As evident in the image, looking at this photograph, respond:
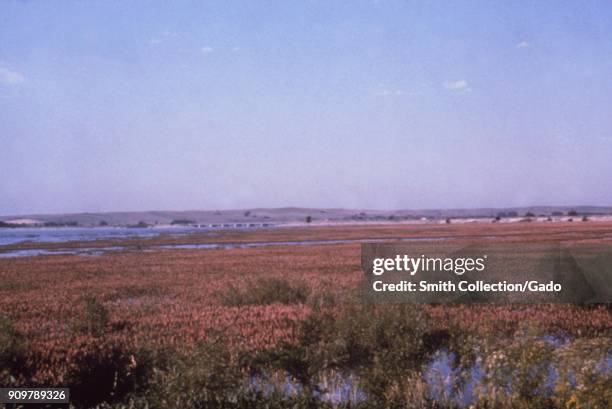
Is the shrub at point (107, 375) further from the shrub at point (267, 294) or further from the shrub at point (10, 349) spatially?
the shrub at point (267, 294)

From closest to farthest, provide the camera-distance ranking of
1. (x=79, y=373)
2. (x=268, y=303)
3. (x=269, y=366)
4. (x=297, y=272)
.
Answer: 1. (x=79, y=373)
2. (x=269, y=366)
3. (x=268, y=303)
4. (x=297, y=272)

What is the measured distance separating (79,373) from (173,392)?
261cm

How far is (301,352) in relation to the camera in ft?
32.4

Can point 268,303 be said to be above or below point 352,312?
below

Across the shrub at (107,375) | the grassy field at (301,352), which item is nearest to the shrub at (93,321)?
the grassy field at (301,352)

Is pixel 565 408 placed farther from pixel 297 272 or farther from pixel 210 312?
pixel 297 272

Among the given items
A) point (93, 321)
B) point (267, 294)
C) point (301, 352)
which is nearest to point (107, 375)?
point (301, 352)

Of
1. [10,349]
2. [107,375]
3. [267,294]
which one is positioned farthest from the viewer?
[267,294]

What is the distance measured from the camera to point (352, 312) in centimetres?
1084

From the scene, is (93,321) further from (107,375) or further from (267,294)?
(267,294)

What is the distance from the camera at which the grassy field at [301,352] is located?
6.82 m

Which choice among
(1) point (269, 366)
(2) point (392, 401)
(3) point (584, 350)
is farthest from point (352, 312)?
(3) point (584, 350)

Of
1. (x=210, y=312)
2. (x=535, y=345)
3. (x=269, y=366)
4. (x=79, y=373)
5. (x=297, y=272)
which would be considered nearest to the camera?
(x=535, y=345)

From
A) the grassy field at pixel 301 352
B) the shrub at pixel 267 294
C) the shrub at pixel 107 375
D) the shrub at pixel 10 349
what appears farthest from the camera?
the shrub at pixel 267 294
